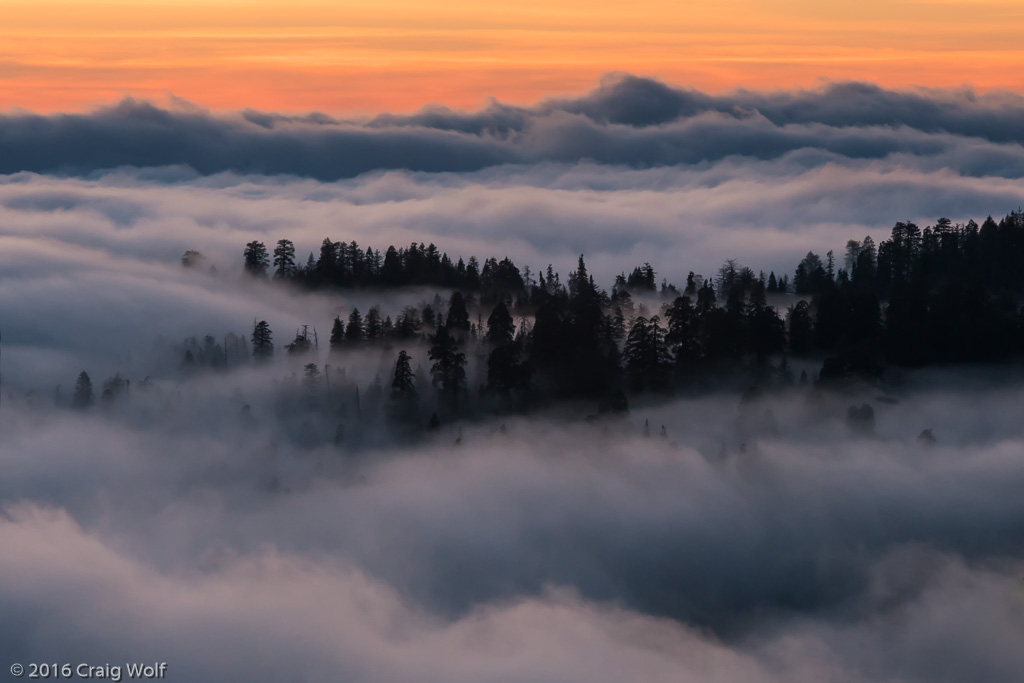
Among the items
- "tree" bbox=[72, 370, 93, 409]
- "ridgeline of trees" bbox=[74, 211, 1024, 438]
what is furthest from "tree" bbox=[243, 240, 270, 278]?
"ridgeline of trees" bbox=[74, 211, 1024, 438]

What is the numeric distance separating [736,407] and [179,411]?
7339 centimetres

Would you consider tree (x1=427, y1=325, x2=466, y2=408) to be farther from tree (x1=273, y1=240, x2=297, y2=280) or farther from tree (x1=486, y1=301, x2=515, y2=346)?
tree (x1=273, y1=240, x2=297, y2=280)

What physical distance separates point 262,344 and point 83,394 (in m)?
26.3

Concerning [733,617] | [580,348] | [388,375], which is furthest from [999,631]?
[388,375]

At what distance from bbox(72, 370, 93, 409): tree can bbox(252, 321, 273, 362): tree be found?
2413 cm

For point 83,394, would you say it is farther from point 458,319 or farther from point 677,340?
point 677,340

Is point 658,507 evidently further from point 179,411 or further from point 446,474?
point 179,411

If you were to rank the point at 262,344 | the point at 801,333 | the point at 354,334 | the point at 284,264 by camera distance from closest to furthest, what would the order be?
1. the point at 801,333
2. the point at 354,334
3. the point at 262,344
4. the point at 284,264

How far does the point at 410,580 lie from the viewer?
10244cm

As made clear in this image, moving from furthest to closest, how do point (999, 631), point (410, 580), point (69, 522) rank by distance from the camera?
point (69, 522)
point (410, 580)
point (999, 631)

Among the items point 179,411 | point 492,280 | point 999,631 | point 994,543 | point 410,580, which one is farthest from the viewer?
point 492,280

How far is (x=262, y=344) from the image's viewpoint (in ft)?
490

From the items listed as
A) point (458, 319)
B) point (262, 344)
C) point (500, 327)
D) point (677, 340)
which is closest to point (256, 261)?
point (262, 344)

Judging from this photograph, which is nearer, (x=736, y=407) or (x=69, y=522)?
(x=736, y=407)
